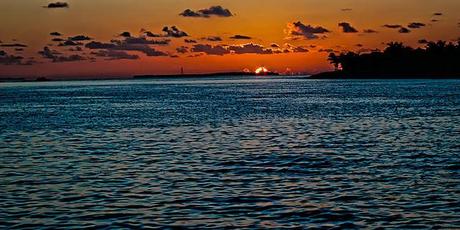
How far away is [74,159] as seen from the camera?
3753 centimetres

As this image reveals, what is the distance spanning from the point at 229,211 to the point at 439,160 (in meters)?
16.9

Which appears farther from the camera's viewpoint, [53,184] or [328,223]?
[53,184]

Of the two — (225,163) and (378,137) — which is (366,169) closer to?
(225,163)

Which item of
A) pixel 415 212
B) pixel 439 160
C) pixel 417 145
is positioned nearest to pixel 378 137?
pixel 417 145

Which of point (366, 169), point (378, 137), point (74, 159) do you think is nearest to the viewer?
point (366, 169)

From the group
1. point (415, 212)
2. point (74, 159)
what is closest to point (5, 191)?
point (74, 159)

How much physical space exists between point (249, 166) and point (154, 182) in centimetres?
666

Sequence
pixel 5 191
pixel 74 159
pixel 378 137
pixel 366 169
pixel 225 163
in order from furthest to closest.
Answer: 1. pixel 378 137
2. pixel 74 159
3. pixel 225 163
4. pixel 366 169
5. pixel 5 191

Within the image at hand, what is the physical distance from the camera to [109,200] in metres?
24.5

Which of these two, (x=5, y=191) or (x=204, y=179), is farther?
(x=204, y=179)

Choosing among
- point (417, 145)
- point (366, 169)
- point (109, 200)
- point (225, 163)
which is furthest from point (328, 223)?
point (417, 145)

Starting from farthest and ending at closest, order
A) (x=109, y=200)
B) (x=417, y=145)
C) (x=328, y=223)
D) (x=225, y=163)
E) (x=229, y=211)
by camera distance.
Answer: (x=417, y=145), (x=225, y=163), (x=109, y=200), (x=229, y=211), (x=328, y=223)

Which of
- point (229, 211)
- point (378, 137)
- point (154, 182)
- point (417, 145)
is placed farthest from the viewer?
point (378, 137)

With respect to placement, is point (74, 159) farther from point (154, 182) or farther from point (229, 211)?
point (229, 211)
